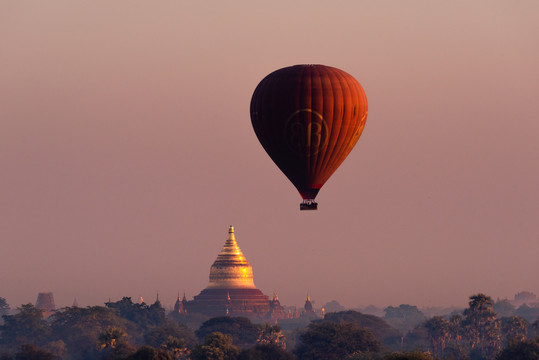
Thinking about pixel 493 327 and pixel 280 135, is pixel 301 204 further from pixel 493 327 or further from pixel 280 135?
pixel 493 327

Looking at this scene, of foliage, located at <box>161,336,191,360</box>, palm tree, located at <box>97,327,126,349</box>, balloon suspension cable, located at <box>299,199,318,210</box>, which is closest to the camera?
balloon suspension cable, located at <box>299,199,318,210</box>

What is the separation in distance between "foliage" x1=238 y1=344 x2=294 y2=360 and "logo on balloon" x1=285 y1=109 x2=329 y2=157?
184 feet

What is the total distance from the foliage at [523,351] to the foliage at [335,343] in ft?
70.2

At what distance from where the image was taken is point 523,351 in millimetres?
135625

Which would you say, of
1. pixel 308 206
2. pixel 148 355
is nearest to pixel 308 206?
pixel 308 206

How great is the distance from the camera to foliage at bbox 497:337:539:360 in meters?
134

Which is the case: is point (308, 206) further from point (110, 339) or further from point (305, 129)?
point (110, 339)

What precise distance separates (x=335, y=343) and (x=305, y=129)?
A: 2822 inches

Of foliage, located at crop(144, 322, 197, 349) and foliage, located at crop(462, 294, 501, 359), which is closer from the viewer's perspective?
foliage, located at crop(462, 294, 501, 359)

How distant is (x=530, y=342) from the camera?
5399 inches

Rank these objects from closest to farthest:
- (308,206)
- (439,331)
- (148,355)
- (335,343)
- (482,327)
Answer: (308,206), (148,355), (335,343), (482,327), (439,331)

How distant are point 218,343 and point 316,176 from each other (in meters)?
55.3

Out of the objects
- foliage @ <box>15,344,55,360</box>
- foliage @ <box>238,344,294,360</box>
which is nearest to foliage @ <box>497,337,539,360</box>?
foliage @ <box>238,344,294,360</box>

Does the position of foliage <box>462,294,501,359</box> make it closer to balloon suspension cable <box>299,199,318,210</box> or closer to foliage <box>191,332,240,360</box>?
foliage <box>191,332,240,360</box>
